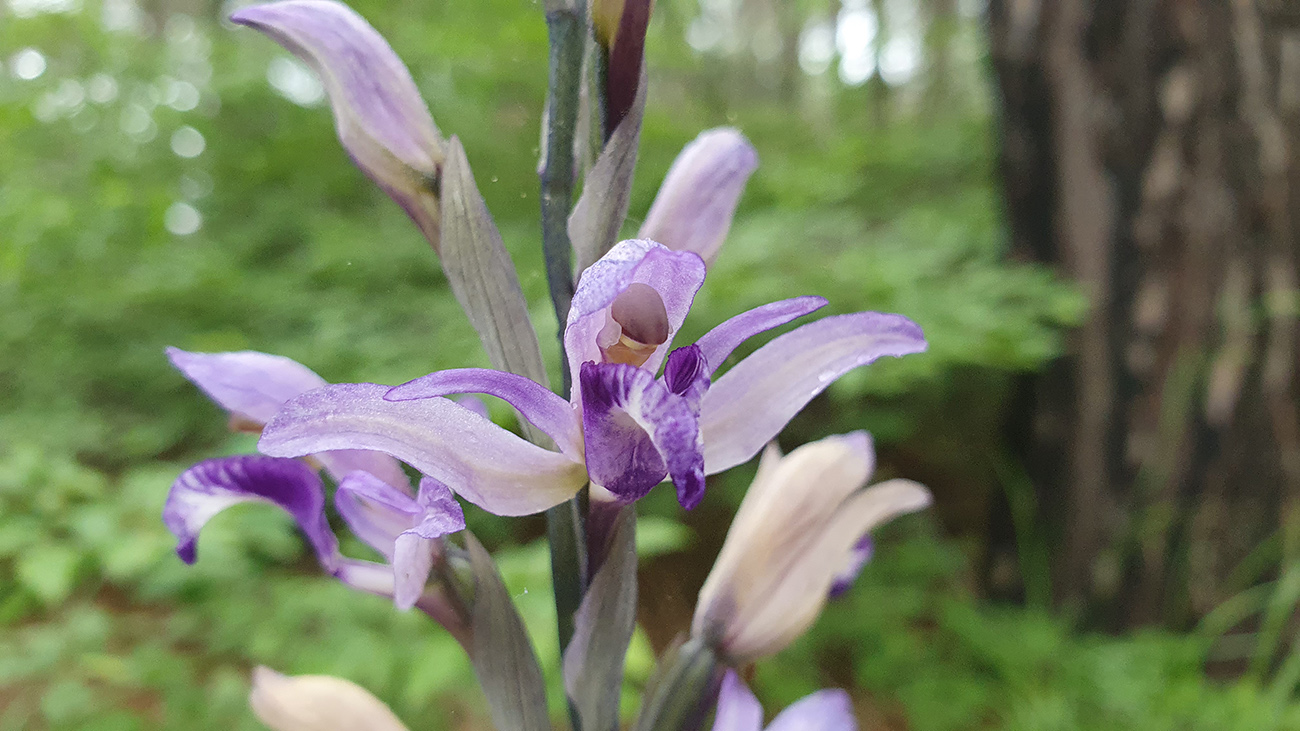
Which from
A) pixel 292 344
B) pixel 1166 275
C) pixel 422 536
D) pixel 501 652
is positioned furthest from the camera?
pixel 1166 275

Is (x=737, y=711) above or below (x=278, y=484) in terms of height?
below

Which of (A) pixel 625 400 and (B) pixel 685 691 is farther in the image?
(B) pixel 685 691

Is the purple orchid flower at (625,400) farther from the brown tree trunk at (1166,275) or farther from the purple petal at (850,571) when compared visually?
the brown tree trunk at (1166,275)

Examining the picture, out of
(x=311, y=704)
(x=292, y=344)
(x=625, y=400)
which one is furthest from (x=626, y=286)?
(x=292, y=344)

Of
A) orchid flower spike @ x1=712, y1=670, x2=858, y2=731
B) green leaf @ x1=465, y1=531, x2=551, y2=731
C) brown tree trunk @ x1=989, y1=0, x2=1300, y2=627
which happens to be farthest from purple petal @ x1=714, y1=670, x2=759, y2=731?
brown tree trunk @ x1=989, y1=0, x2=1300, y2=627

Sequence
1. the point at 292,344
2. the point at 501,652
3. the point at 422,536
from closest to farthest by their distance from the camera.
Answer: the point at 422,536
the point at 501,652
the point at 292,344

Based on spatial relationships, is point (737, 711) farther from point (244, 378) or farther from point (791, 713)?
point (244, 378)
